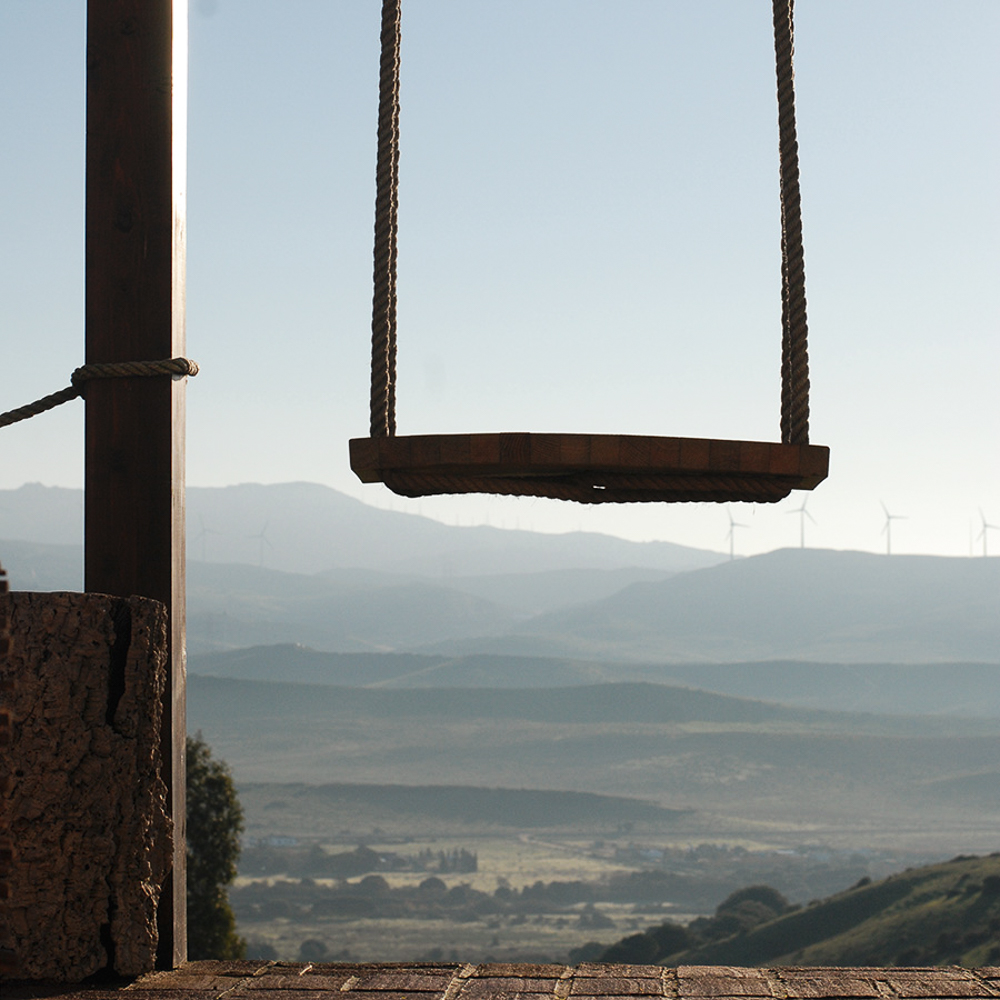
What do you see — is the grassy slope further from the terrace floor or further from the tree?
the terrace floor

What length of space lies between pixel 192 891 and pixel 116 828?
23814mm

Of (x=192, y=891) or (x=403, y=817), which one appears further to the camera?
(x=403, y=817)

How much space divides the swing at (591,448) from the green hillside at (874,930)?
4671 centimetres

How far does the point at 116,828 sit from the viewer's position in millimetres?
3162

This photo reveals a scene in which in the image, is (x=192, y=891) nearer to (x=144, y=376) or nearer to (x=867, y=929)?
(x=144, y=376)

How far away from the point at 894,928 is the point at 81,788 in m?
57.8

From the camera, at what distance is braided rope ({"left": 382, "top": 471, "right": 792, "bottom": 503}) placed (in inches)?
119

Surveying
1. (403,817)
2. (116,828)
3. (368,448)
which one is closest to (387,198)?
Answer: (368,448)

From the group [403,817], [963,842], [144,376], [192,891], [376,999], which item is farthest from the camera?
[403,817]

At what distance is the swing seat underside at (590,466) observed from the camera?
287cm

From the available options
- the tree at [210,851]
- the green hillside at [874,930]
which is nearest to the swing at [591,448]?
the tree at [210,851]

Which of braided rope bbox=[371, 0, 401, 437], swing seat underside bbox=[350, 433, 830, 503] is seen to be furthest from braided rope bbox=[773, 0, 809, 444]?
braided rope bbox=[371, 0, 401, 437]

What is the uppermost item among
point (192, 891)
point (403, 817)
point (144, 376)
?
point (144, 376)

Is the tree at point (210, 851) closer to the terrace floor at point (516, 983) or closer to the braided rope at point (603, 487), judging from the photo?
the terrace floor at point (516, 983)
